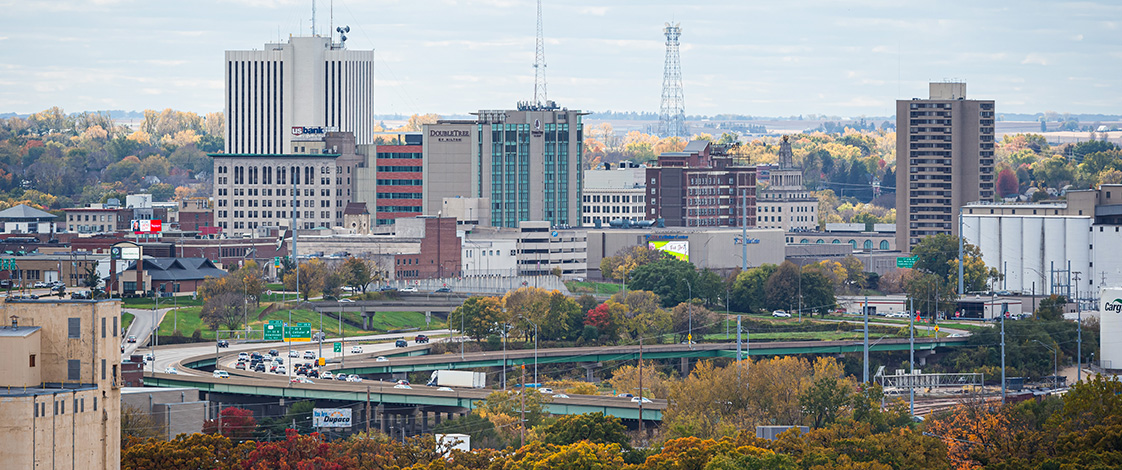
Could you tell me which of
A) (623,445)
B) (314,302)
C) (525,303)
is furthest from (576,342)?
(623,445)

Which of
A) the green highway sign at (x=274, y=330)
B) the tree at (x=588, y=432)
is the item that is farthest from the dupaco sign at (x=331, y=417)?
the green highway sign at (x=274, y=330)

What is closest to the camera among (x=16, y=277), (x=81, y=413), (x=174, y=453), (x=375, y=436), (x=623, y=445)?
(x=81, y=413)

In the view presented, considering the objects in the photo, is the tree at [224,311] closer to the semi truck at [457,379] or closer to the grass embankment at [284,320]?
the grass embankment at [284,320]

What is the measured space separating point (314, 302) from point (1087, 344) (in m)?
77.7

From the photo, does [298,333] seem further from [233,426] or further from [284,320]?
[233,426]

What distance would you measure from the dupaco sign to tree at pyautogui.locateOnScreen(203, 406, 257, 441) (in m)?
10.1

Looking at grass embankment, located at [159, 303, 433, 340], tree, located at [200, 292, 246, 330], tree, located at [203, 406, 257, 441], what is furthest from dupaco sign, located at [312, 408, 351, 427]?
tree, located at [200, 292, 246, 330]

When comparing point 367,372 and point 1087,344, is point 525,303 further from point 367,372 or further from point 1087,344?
point 1087,344

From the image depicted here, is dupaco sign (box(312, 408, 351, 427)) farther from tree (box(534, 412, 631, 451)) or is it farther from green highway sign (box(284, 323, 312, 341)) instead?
green highway sign (box(284, 323, 312, 341))

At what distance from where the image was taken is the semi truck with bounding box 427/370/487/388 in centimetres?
14662

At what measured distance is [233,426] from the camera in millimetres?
113500

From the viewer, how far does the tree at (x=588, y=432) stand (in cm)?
10462

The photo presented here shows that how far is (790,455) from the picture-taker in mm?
93812

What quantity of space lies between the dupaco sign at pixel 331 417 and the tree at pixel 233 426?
33.2 ft
